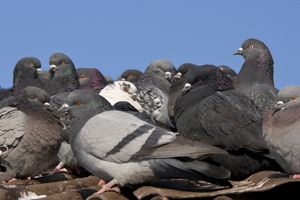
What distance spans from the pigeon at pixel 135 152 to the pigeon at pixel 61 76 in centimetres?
424

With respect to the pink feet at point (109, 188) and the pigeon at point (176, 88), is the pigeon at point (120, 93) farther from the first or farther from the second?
the pink feet at point (109, 188)

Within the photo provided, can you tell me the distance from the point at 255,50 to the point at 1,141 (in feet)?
16.1

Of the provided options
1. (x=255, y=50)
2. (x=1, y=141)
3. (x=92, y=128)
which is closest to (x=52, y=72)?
(x=1, y=141)

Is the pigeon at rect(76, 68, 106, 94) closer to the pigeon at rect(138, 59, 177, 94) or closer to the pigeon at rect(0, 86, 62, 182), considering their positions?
the pigeon at rect(138, 59, 177, 94)

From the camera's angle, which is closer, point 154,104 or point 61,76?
point 154,104

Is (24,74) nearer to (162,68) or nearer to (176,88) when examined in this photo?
(162,68)

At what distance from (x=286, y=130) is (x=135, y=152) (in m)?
1.62

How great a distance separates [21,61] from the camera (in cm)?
1054

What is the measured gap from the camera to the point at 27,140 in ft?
20.1

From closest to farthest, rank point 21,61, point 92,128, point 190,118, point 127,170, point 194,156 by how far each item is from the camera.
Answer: point 194,156 → point 127,170 → point 92,128 → point 190,118 → point 21,61

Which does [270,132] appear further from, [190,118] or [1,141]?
[1,141]

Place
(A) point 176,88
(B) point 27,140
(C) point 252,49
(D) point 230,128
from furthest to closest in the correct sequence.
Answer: (A) point 176,88, (C) point 252,49, (B) point 27,140, (D) point 230,128

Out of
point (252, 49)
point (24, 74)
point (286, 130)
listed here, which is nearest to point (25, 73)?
point (24, 74)

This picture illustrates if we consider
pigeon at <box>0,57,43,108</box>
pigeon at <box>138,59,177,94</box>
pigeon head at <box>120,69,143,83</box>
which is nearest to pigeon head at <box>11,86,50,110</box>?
pigeon at <box>0,57,43,108</box>
